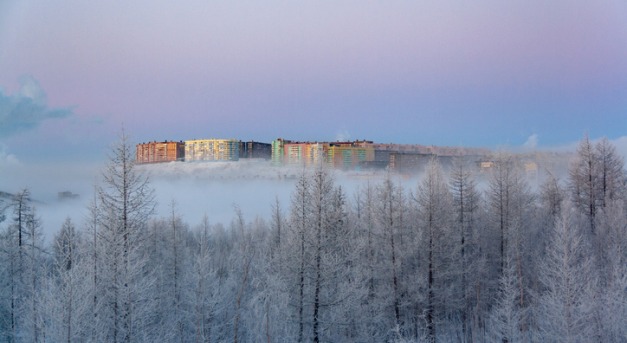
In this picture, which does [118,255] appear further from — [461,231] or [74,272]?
[461,231]

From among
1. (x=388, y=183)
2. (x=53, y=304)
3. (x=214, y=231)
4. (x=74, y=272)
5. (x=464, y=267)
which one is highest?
(x=388, y=183)

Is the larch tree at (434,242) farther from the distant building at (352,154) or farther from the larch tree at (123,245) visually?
the distant building at (352,154)

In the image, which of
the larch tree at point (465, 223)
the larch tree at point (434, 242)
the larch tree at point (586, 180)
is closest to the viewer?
the larch tree at point (434, 242)

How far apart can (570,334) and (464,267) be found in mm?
13033

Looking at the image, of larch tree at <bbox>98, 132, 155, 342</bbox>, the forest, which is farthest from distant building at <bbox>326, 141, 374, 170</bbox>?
larch tree at <bbox>98, 132, 155, 342</bbox>

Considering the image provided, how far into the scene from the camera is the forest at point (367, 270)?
63.4 feet

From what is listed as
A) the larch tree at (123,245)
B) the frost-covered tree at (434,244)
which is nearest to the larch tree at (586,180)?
the frost-covered tree at (434,244)

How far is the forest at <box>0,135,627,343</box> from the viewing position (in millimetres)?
19328

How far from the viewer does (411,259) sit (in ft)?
108

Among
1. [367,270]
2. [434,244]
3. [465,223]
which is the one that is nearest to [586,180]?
[465,223]

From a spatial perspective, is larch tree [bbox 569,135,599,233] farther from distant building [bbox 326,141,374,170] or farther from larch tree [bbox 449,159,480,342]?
distant building [bbox 326,141,374,170]

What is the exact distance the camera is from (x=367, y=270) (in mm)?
29703

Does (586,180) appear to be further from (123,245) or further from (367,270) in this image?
(123,245)

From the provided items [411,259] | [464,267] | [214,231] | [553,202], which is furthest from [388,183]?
[214,231]
